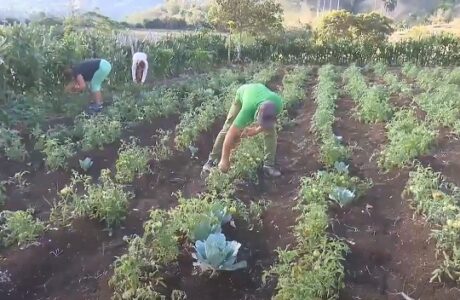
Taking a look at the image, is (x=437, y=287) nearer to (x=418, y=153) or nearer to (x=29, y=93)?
(x=418, y=153)

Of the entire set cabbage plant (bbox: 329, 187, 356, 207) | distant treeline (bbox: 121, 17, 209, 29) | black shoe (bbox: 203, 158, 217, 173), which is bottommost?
distant treeline (bbox: 121, 17, 209, 29)

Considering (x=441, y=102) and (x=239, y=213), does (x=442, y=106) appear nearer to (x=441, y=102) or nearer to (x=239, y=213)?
(x=441, y=102)

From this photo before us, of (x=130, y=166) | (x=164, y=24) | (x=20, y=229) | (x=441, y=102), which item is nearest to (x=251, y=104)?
(x=130, y=166)

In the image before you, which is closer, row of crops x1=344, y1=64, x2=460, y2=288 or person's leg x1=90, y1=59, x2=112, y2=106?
row of crops x1=344, y1=64, x2=460, y2=288

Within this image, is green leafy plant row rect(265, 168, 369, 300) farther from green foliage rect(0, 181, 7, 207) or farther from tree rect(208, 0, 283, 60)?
tree rect(208, 0, 283, 60)

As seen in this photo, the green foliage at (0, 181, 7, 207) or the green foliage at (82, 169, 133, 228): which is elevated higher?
the green foliage at (82, 169, 133, 228)

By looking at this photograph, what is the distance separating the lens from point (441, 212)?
12.7ft

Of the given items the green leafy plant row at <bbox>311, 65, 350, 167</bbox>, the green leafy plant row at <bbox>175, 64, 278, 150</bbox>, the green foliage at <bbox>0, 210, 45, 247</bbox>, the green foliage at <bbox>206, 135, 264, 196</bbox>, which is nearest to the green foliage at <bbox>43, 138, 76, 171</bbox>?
the green leafy plant row at <bbox>175, 64, 278, 150</bbox>

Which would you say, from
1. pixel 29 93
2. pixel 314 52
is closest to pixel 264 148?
pixel 29 93

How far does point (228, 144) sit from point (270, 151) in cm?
57

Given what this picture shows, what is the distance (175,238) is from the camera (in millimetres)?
3592

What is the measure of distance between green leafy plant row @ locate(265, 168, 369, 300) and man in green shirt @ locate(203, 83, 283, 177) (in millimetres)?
744

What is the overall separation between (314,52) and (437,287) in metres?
15.0

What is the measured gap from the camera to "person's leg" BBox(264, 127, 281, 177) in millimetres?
5211
